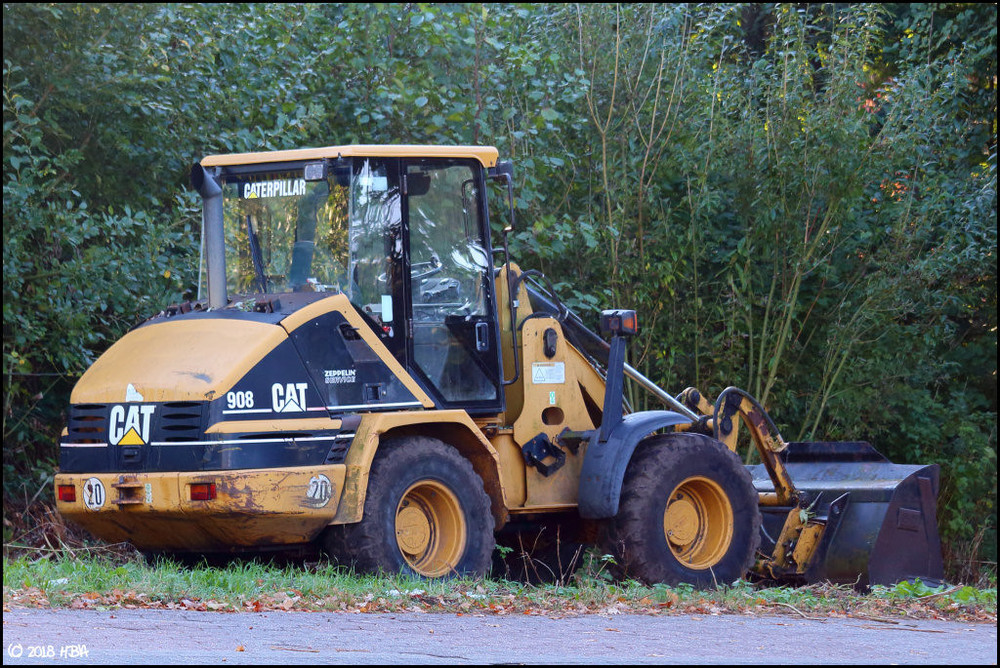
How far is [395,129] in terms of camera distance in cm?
1373

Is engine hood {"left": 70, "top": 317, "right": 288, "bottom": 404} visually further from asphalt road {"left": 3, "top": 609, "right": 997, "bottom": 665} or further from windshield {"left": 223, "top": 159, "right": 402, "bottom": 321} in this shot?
asphalt road {"left": 3, "top": 609, "right": 997, "bottom": 665}

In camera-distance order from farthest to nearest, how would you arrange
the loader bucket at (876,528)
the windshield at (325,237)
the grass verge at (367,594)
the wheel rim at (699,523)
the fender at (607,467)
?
the loader bucket at (876,528)
the wheel rim at (699,523)
the fender at (607,467)
the windshield at (325,237)
the grass verge at (367,594)

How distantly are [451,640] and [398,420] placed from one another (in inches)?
98.3

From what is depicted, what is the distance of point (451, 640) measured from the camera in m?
6.14

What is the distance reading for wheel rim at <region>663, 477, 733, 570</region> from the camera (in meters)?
9.85

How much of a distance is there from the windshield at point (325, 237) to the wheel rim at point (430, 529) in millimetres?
1219

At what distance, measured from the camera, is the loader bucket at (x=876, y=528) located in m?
10.5

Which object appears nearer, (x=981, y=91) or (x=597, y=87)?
(x=597, y=87)

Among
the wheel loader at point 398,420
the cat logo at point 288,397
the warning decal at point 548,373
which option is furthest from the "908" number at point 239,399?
the warning decal at point 548,373

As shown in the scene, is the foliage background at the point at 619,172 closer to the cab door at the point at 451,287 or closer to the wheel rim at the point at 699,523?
the cab door at the point at 451,287

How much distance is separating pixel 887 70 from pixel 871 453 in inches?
318

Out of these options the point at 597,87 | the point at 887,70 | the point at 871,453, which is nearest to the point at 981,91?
the point at 887,70

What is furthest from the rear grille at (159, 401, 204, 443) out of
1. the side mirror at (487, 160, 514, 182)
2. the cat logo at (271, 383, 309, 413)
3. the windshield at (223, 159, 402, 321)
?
the side mirror at (487, 160, 514, 182)

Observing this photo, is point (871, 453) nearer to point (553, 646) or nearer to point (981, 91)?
point (553, 646)
